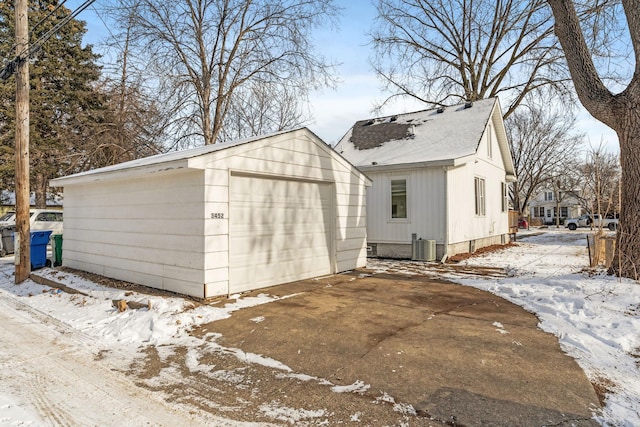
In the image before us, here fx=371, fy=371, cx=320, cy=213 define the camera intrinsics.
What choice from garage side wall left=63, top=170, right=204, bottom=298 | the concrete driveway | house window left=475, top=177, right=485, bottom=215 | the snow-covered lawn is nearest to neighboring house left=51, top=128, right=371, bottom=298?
garage side wall left=63, top=170, right=204, bottom=298

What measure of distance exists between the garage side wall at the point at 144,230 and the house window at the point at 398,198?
7.48 metres

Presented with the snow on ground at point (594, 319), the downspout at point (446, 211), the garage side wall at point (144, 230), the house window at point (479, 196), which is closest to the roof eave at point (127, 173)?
the garage side wall at point (144, 230)

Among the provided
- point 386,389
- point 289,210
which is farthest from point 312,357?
point 289,210

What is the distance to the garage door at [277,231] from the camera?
6670 millimetres

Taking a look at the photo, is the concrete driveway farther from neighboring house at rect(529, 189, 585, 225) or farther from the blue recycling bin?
neighboring house at rect(529, 189, 585, 225)

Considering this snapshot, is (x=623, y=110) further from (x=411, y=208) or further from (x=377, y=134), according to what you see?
(x=377, y=134)

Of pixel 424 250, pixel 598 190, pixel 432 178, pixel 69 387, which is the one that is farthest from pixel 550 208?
pixel 69 387

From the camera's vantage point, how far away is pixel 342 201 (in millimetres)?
8906

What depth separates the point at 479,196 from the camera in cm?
1402

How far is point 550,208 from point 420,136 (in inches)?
1930

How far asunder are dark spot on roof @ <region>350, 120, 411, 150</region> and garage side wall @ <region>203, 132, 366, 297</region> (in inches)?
218

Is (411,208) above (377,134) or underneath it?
underneath

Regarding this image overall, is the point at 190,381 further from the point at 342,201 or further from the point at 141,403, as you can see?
the point at 342,201

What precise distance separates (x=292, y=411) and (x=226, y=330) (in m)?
2.21
